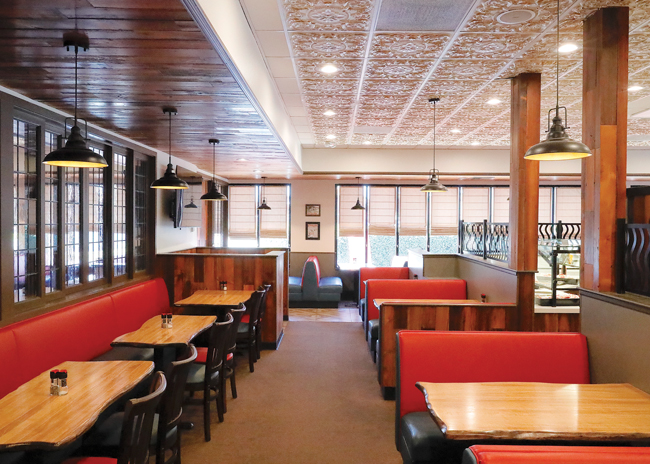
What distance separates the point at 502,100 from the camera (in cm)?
580

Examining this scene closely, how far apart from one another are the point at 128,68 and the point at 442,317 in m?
3.49

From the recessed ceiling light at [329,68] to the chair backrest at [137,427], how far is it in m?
3.44

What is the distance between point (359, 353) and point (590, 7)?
470cm

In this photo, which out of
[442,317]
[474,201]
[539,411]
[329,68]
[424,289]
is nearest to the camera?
[539,411]

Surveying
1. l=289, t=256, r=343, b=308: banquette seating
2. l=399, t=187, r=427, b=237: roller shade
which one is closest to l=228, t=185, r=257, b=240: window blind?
l=289, t=256, r=343, b=308: banquette seating

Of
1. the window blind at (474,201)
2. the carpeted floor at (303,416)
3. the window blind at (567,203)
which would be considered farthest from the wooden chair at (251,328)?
the window blind at (567,203)

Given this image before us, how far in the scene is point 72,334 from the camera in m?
3.91

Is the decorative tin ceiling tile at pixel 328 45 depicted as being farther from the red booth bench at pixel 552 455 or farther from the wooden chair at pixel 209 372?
the red booth bench at pixel 552 455

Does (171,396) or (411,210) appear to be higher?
(411,210)

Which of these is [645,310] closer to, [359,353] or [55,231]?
[359,353]

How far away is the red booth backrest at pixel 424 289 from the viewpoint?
6094 mm

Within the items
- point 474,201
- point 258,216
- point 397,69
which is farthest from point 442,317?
point 474,201

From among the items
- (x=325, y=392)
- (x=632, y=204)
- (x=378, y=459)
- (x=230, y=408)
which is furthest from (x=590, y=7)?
(x=230, y=408)

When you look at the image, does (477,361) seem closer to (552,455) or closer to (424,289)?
(552,455)
